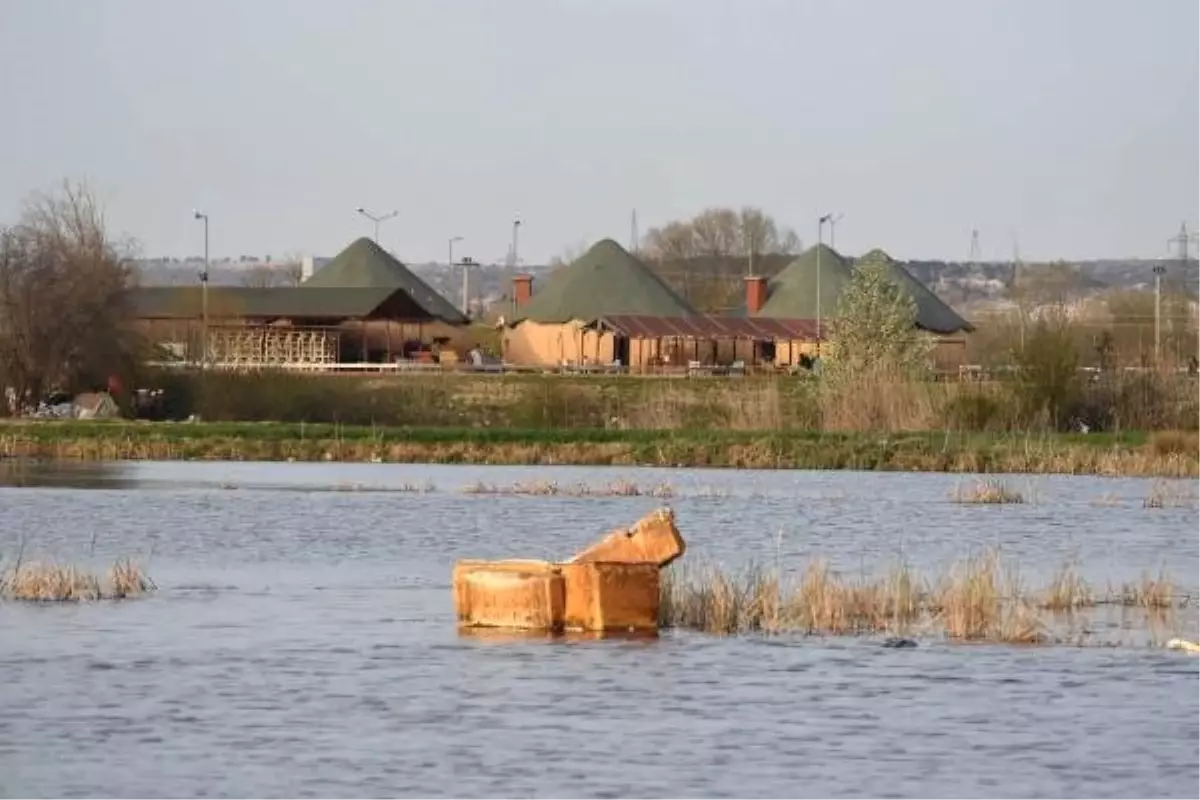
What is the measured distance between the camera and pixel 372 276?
15162cm

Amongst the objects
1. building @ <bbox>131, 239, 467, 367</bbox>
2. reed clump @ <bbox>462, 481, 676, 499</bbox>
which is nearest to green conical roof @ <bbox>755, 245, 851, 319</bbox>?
building @ <bbox>131, 239, 467, 367</bbox>

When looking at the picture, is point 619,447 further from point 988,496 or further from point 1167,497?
point 1167,497

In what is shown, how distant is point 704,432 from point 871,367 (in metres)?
8.65

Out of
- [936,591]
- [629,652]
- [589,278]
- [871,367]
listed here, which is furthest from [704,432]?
[589,278]

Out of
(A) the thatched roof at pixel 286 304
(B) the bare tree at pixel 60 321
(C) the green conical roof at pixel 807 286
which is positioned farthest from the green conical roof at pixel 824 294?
(B) the bare tree at pixel 60 321

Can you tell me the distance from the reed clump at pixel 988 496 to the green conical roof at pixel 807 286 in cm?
9430

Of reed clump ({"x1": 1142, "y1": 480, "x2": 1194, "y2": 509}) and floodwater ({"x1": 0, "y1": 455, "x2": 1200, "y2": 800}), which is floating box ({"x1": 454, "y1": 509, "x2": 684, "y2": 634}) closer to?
floodwater ({"x1": 0, "y1": 455, "x2": 1200, "y2": 800})

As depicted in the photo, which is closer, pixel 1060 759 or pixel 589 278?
pixel 1060 759

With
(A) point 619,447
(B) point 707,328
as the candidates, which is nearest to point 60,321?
(A) point 619,447

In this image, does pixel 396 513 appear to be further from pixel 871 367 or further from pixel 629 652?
pixel 871 367

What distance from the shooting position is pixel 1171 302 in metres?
180

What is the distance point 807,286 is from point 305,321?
35.0 m

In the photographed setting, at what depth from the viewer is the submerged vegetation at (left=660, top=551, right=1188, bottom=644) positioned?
95.4 feet

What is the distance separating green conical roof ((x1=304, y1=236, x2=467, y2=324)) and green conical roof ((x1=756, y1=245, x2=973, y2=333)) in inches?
782
